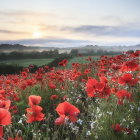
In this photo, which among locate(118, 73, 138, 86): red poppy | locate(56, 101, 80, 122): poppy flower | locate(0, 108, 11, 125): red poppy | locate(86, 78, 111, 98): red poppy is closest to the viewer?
locate(0, 108, 11, 125): red poppy

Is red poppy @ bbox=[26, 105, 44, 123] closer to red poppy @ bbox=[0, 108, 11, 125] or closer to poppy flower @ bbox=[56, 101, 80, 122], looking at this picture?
poppy flower @ bbox=[56, 101, 80, 122]

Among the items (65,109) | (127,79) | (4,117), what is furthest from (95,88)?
(4,117)

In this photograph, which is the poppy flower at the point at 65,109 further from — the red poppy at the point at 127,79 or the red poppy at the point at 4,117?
the red poppy at the point at 127,79

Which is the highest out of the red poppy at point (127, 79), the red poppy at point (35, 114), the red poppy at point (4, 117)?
the red poppy at point (127, 79)

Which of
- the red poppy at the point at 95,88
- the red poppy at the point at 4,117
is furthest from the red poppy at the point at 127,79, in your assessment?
the red poppy at the point at 4,117

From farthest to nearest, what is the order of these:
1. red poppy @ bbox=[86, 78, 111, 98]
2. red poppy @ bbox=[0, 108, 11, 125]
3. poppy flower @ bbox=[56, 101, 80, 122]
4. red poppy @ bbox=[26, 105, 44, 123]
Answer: red poppy @ bbox=[86, 78, 111, 98]
red poppy @ bbox=[26, 105, 44, 123]
poppy flower @ bbox=[56, 101, 80, 122]
red poppy @ bbox=[0, 108, 11, 125]

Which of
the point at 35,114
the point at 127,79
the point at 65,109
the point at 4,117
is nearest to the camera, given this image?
the point at 4,117

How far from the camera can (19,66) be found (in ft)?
77.8

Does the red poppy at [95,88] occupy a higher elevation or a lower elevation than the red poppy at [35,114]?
higher

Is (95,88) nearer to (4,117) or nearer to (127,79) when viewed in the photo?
(127,79)

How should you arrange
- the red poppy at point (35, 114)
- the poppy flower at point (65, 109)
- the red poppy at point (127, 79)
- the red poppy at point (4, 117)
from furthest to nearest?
the red poppy at point (127, 79) → the red poppy at point (35, 114) → the poppy flower at point (65, 109) → the red poppy at point (4, 117)

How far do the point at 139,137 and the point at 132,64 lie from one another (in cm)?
103

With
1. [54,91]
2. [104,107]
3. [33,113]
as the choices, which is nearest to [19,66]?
[54,91]

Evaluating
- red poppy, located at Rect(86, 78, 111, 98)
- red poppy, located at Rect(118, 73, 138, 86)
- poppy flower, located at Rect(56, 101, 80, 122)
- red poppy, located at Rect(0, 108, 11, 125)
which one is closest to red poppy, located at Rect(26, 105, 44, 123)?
poppy flower, located at Rect(56, 101, 80, 122)
